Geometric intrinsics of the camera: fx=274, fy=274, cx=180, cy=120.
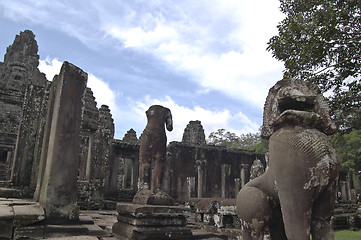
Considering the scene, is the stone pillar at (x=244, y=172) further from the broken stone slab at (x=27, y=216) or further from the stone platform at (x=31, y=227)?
the broken stone slab at (x=27, y=216)

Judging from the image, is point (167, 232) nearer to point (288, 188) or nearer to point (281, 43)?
point (288, 188)

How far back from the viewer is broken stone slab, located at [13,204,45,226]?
314 centimetres

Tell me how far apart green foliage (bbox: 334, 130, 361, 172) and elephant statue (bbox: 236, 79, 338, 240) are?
25.7 m

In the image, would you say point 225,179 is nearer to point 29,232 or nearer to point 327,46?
point 327,46

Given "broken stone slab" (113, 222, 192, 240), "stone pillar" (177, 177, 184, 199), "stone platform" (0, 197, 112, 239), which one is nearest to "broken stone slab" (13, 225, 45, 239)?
"stone platform" (0, 197, 112, 239)

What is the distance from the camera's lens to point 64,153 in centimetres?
382

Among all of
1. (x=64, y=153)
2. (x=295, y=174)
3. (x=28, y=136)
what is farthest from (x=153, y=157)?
(x=28, y=136)

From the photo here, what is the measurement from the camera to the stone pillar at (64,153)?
11.9 ft

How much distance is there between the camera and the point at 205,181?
1827 cm

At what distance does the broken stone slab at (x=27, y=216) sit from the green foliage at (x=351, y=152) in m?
26.0

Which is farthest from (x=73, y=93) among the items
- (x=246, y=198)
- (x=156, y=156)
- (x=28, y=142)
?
(x=28, y=142)

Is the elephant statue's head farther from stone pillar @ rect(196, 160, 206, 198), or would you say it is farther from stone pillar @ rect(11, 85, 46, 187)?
stone pillar @ rect(196, 160, 206, 198)

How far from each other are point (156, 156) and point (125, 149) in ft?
34.4

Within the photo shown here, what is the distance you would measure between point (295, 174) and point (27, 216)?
9.97 ft
